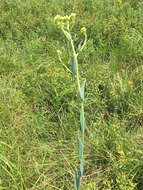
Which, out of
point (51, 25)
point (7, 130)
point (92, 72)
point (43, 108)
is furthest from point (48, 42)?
point (7, 130)

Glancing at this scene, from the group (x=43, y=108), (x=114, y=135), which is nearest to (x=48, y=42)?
(x=43, y=108)

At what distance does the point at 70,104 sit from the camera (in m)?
1.97

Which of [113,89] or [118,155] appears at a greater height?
[113,89]

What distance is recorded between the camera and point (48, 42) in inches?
113

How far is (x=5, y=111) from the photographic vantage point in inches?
78.2

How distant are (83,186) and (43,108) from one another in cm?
82

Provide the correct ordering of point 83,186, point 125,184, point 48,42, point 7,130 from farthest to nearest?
point 48,42, point 7,130, point 83,186, point 125,184

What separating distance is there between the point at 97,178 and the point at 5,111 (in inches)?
37.2

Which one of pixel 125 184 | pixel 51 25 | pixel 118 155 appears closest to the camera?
pixel 125 184

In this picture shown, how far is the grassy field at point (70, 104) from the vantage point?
156 cm

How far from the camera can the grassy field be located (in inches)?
61.6

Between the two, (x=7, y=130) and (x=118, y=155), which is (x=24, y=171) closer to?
(x=7, y=130)

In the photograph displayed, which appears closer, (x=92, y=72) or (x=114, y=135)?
(x=114, y=135)

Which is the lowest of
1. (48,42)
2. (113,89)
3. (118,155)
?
(118,155)
